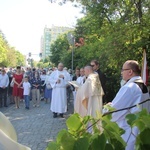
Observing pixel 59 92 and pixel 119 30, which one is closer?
pixel 119 30

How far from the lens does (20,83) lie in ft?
48.2

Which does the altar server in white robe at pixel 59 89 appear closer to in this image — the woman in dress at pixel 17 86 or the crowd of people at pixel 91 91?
the crowd of people at pixel 91 91

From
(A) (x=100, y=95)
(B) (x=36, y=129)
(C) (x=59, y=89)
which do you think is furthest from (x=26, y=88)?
(A) (x=100, y=95)

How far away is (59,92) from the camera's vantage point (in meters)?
11.5

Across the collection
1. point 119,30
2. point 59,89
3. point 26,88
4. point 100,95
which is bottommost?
point 26,88

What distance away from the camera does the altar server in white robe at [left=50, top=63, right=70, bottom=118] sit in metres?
11.2

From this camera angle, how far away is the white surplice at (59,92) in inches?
441

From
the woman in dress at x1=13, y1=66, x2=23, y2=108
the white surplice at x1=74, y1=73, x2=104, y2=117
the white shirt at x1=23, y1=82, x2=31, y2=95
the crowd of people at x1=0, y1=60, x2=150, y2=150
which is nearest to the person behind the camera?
the crowd of people at x1=0, y1=60, x2=150, y2=150

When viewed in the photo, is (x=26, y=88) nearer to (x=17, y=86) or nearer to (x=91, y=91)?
(x=17, y=86)

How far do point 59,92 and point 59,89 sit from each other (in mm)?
111

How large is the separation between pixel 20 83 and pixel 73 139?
13.6 metres

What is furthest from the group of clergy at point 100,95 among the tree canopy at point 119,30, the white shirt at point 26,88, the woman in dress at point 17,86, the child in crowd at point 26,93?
the woman in dress at point 17,86

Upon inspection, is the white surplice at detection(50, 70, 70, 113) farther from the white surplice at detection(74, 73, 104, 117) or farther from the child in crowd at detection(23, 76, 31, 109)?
the white surplice at detection(74, 73, 104, 117)

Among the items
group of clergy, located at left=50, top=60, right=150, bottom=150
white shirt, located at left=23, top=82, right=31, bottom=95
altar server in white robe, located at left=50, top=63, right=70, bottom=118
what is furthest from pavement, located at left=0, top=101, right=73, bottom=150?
white shirt, located at left=23, top=82, right=31, bottom=95
